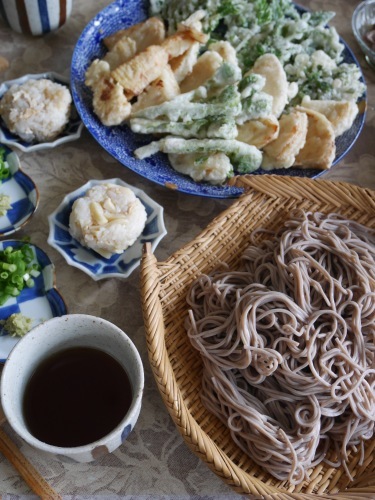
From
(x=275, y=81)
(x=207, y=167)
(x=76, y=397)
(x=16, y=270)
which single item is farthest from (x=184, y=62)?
(x=76, y=397)

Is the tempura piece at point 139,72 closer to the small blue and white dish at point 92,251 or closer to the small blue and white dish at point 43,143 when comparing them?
the small blue and white dish at point 43,143

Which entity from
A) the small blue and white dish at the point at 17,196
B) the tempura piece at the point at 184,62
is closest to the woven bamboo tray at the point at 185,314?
the small blue and white dish at the point at 17,196

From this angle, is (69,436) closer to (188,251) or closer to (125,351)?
(125,351)

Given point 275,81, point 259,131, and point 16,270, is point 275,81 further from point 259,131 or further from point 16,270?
point 16,270

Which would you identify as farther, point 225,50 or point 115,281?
point 225,50

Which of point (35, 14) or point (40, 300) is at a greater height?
point (35, 14)

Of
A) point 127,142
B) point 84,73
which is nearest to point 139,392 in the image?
point 127,142
